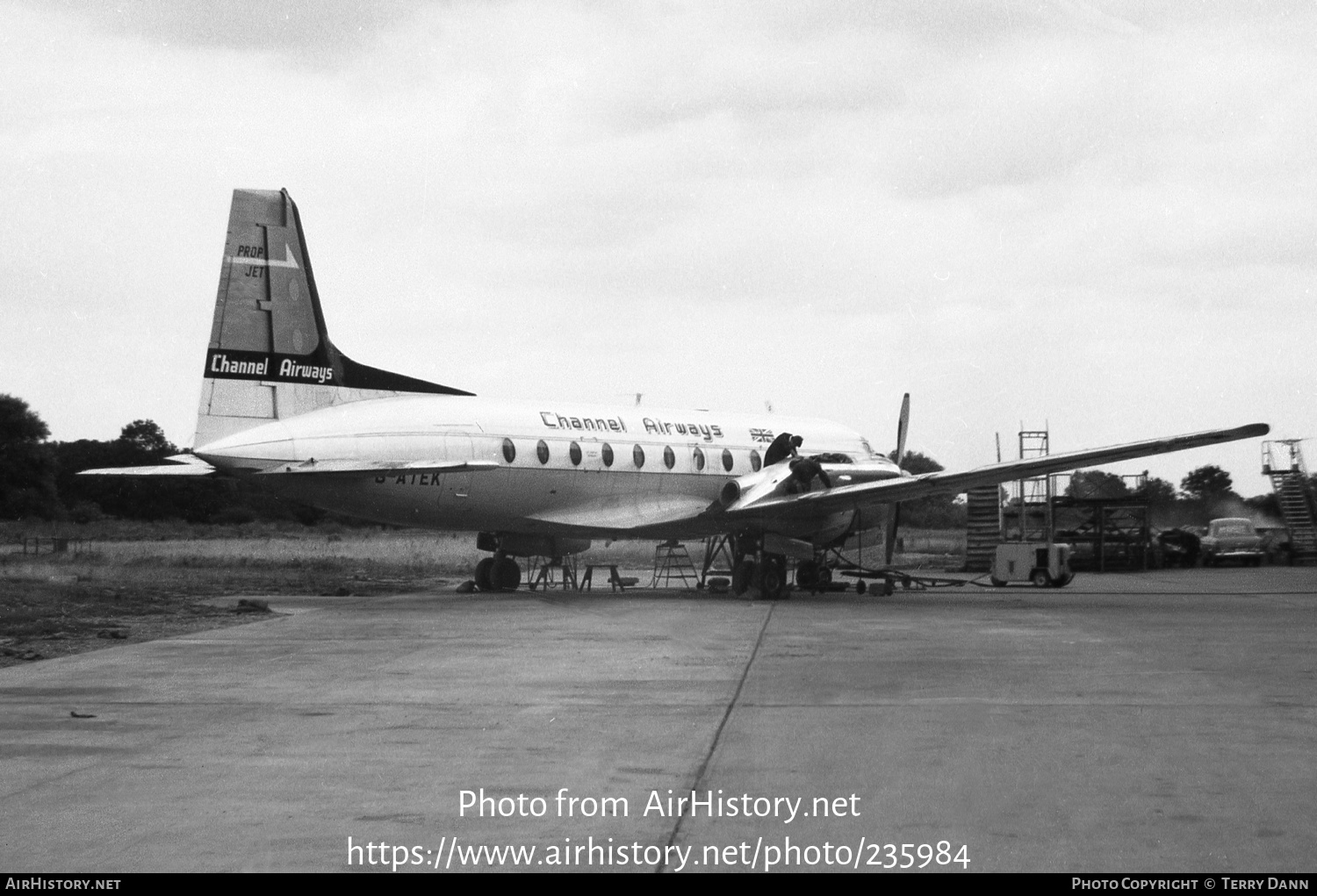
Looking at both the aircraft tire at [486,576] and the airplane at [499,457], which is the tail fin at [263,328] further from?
the aircraft tire at [486,576]

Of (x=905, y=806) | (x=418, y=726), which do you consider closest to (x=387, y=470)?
(x=418, y=726)

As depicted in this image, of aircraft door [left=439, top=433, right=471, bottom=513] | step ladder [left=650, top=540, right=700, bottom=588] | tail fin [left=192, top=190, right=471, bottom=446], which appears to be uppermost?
tail fin [left=192, top=190, right=471, bottom=446]

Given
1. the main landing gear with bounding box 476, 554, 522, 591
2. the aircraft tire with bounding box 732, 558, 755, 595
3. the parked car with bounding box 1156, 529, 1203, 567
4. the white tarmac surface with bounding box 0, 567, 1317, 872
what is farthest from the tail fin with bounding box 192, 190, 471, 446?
the parked car with bounding box 1156, 529, 1203, 567

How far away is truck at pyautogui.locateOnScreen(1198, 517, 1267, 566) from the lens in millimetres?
44312

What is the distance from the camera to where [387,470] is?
21.9 m

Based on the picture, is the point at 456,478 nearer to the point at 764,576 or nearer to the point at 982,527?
the point at 764,576

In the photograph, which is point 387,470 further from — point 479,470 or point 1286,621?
point 1286,621

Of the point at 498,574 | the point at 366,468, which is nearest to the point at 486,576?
the point at 498,574

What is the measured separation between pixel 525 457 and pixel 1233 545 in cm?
2907

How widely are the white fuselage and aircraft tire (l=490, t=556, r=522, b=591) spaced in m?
1.70

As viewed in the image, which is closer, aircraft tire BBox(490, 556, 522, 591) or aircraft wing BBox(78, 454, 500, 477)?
aircraft wing BBox(78, 454, 500, 477)

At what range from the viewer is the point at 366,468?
2166 centimetres

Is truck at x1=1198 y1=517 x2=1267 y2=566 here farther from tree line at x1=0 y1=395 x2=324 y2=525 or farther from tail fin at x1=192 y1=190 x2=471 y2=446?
tree line at x1=0 y1=395 x2=324 y2=525

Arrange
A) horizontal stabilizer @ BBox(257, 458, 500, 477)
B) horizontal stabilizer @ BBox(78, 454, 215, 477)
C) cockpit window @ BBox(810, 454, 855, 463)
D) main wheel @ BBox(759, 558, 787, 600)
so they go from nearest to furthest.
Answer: horizontal stabilizer @ BBox(257, 458, 500, 477) → horizontal stabilizer @ BBox(78, 454, 215, 477) → main wheel @ BBox(759, 558, 787, 600) → cockpit window @ BBox(810, 454, 855, 463)
